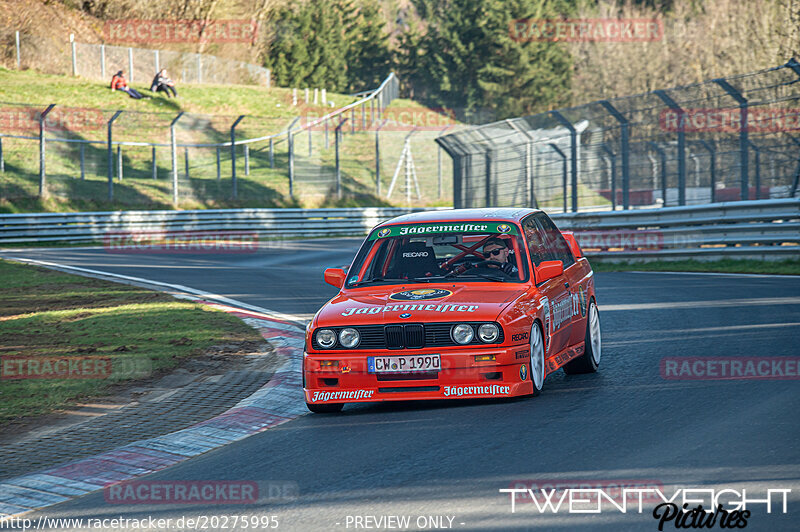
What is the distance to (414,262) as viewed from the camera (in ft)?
27.9

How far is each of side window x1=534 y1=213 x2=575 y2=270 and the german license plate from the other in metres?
2.32

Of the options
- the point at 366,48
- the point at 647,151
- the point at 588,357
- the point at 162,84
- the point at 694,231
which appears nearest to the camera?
the point at 588,357

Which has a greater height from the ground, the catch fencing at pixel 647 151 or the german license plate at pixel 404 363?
the catch fencing at pixel 647 151

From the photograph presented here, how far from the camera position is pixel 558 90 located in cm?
7419

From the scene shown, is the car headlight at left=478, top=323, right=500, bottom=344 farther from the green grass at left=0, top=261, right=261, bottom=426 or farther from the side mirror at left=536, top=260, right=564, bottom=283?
the green grass at left=0, top=261, right=261, bottom=426

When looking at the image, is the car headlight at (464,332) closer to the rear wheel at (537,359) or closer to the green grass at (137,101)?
the rear wheel at (537,359)

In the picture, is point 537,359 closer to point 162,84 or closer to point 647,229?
point 647,229

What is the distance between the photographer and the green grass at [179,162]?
33000 millimetres

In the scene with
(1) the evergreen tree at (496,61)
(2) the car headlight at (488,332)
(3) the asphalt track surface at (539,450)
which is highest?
(1) the evergreen tree at (496,61)

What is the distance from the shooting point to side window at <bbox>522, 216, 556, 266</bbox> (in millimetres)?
8414

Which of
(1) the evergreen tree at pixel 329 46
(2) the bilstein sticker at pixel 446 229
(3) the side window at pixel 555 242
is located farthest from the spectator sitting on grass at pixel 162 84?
(2) the bilstein sticker at pixel 446 229

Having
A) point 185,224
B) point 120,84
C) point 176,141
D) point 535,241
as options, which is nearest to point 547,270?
point 535,241

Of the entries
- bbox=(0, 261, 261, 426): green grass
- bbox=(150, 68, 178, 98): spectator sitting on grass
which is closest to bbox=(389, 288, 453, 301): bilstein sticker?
bbox=(0, 261, 261, 426): green grass

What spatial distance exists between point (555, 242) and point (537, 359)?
196 cm
